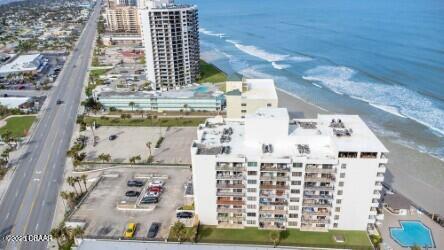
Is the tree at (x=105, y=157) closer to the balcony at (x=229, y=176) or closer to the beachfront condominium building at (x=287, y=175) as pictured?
the beachfront condominium building at (x=287, y=175)

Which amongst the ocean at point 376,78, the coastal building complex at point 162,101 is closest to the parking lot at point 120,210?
the coastal building complex at point 162,101

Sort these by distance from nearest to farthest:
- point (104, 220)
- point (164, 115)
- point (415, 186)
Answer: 1. point (104, 220)
2. point (415, 186)
3. point (164, 115)

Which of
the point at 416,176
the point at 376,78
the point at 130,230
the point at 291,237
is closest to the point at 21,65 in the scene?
the point at 130,230

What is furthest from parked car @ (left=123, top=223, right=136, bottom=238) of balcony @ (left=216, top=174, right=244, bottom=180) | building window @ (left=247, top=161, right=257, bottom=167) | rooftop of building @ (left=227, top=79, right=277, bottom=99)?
rooftop of building @ (left=227, top=79, right=277, bottom=99)

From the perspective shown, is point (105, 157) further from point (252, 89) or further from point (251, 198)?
point (251, 198)

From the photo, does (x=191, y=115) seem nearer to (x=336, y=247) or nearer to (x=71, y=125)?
(x=71, y=125)

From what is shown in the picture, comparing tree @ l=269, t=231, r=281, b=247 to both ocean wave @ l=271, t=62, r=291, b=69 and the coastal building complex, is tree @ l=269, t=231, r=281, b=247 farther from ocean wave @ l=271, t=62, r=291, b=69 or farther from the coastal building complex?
Answer: ocean wave @ l=271, t=62, r=291, b=69

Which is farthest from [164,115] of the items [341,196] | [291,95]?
[341,196]
